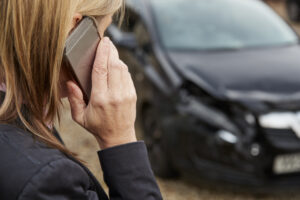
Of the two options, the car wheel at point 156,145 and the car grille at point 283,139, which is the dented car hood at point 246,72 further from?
the car wheel at point 156,145

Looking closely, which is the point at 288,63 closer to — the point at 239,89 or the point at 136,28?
the point at 239,89

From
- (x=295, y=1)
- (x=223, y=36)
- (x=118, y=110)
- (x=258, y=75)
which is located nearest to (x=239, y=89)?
(x=258, y=75)

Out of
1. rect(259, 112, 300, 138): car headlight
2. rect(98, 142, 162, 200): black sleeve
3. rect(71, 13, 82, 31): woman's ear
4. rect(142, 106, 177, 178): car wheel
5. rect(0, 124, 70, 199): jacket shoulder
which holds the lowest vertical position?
rect(142, 106, 177, 178): car wheel

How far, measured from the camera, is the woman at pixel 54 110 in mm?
941

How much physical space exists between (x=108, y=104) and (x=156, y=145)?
8.41 feet

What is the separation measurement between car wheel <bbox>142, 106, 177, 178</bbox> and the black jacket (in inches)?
93.1

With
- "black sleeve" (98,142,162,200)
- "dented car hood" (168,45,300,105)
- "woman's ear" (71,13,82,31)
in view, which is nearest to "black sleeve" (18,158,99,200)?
"black sleeve" (98,142,162,200)

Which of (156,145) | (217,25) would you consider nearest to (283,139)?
(156,145)

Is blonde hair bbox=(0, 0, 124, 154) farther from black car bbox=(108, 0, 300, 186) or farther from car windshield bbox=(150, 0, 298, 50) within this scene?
car windshield bbox=(150, 0, 298, 50)

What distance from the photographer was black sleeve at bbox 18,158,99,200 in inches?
35.8

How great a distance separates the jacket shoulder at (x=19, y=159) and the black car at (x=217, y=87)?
2178mm

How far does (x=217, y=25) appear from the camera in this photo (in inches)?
158

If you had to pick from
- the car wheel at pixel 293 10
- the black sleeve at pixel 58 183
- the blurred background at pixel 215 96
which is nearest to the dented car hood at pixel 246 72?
the blurred background at pixel 215 96

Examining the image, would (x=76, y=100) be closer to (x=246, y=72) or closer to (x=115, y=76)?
(x=115, y=76)
